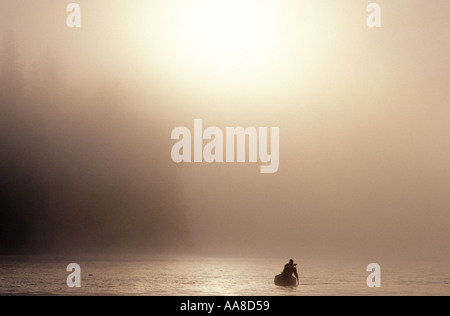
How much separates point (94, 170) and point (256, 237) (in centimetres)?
7700

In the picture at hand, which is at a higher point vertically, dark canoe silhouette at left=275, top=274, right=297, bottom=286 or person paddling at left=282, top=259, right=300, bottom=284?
person paddling at left=282, top=259, right=300, bottom=284

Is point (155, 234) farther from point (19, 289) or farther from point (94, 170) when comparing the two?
point (19, 289)

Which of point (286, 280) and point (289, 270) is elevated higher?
point (289, 270)

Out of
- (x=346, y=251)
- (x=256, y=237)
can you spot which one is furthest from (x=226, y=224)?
(x=346, y=251)

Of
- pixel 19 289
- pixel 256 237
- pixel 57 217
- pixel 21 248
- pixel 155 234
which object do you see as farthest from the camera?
pixel 256 237

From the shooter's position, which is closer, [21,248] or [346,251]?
[21,248]

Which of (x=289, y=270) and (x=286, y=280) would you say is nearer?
(x=289, y=270)

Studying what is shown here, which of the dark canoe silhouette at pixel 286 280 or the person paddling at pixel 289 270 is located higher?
the person paddling at pixel 289 270

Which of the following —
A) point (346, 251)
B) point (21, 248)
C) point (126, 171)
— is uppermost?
point (126, 171)

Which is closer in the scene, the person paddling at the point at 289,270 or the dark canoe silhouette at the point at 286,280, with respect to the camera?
the person paddling at the point at 289,270

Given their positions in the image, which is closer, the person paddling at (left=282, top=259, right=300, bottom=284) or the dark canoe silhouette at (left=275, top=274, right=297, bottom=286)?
the person paddling at (left=282, top=259, right=300, bottom=284)

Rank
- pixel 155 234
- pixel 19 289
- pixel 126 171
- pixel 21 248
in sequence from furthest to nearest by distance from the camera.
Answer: pixel 126 171
pixel 155 234
pixel 21 248
pixel 19 289

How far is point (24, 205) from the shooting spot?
91.4 metres

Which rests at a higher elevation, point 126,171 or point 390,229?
point 126,171
